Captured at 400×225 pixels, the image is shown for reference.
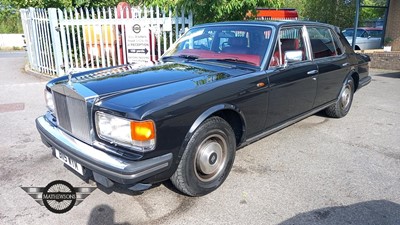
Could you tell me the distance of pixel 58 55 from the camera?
8477 mm

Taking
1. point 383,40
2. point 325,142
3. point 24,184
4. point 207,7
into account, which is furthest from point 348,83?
point 383,40

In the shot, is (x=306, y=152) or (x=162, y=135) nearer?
(x=162, y=135)

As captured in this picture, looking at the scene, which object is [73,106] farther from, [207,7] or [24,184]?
[207,7]

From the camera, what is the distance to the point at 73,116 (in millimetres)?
2748

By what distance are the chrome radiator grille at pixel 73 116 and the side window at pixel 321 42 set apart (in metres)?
3.35

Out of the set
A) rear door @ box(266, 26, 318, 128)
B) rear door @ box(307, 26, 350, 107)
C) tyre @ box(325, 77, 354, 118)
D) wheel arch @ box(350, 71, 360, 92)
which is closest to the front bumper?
rear door @ box(266, 26, 318, 128)

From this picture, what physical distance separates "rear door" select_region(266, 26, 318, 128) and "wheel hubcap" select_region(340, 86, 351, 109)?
4.46 feet

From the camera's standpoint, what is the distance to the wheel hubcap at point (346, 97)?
5396 millimetres

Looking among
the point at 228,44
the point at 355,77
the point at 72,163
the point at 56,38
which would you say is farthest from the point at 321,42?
the point at 56,38

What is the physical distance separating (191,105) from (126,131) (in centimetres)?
61

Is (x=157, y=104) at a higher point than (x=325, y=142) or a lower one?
higher

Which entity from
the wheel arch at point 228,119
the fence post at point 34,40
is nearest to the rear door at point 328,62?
the wheel arch at point 228,119

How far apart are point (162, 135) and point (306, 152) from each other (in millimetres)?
2415

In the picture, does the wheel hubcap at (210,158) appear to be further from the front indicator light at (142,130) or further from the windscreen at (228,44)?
the windscreen at (228,44)
